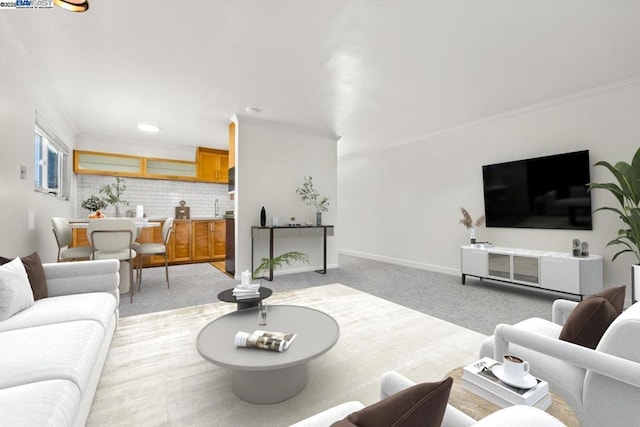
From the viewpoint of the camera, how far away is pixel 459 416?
28.1 inches

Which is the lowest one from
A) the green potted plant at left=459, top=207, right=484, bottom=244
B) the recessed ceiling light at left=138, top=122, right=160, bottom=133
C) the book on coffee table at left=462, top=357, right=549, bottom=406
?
the book on coffee table at left=462, top=357, right=549, bottom=406

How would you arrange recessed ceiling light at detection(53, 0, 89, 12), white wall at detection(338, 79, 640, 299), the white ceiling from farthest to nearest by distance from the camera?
white wall at detection(338, 79, 640, 299) < the white ceiling < recessed ceiling light at detection(53, 0, 89, 12)

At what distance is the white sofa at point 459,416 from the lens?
1.68 ft

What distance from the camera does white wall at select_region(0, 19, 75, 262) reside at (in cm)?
243

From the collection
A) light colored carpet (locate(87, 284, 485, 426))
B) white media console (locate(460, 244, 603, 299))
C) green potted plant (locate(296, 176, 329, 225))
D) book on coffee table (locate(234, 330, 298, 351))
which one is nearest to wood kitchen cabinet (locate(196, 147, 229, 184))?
green potted plant (locate(296, 176, 329, 225))

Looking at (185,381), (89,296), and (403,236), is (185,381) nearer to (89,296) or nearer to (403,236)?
(89,296)

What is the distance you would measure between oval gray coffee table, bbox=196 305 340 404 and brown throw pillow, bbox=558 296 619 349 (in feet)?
3.69

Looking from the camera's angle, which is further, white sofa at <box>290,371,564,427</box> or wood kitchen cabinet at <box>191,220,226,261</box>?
wood kitchen cabinet at <box>191,220,226,261</box>

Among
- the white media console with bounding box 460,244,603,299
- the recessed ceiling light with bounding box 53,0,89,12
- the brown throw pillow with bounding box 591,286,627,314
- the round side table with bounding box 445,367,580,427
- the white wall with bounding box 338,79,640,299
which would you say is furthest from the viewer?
the white wall with bounding box 338,79,640,299

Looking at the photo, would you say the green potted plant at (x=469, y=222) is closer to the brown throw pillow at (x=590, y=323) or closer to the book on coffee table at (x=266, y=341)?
the brown throw pillow at (x=590, y=323)

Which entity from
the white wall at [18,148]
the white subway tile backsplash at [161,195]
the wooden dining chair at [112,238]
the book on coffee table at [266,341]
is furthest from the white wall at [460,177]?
the white wall at [18,148]

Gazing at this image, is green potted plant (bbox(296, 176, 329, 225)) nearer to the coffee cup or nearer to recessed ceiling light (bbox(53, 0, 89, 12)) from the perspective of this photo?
recessed ceiling light (bbox(53, 0, 89, 12))

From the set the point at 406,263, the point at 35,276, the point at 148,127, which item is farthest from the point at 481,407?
the point at 148,127

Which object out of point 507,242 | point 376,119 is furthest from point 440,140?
point 507,242
